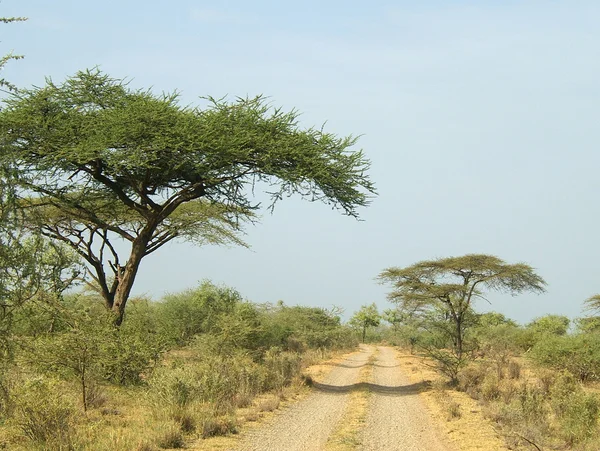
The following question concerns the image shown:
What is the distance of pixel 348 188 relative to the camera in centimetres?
1964

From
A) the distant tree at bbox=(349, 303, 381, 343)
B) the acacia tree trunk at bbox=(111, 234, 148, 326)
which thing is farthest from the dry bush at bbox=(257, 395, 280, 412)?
the distant tree at bbox=(349, 303, 381, 343)

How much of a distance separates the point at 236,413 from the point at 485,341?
114 ft

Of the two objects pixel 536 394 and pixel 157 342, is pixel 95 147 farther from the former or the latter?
pixel 536 394

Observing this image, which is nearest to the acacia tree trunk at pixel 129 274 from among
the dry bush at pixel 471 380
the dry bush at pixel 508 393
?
the dry bush at pixel 471 380

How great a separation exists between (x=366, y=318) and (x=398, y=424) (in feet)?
261

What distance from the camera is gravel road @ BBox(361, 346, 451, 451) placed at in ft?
36.4

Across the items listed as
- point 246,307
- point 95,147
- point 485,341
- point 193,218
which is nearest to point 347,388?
point 246,307

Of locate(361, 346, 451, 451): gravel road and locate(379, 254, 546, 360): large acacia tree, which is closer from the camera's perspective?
locate(361, 346, 451, 451): gravel road

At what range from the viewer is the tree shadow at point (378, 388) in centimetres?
1936

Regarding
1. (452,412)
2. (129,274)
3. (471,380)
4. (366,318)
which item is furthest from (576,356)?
(366,318)

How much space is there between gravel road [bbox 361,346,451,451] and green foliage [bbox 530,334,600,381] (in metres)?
7.82

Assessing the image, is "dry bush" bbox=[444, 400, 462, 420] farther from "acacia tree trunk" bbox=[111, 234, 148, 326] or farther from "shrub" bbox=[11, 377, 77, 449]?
"acacia tree trunk" bbox=[111, 234, 148, 326]

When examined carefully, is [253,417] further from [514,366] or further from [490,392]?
[514,366]

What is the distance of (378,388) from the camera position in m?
20.6
